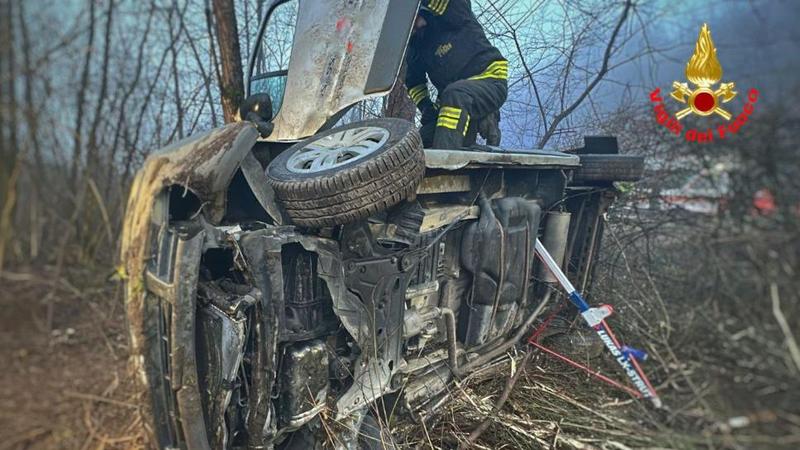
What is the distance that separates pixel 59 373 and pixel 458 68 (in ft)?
10.1

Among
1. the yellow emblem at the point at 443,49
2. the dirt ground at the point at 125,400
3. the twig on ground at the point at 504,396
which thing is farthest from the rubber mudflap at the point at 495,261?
the yellow emblem at the point at 443,49

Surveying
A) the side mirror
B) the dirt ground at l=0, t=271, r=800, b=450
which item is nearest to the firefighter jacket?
the side mirror

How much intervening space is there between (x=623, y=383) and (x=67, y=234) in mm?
3087

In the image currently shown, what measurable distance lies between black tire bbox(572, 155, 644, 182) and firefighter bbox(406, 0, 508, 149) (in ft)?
2.44

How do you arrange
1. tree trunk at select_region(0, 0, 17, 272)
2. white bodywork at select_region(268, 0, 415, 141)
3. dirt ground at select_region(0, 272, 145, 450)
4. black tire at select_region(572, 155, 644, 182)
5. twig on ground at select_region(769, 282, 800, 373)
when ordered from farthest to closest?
black tire at select_region(572, 155, 644, 182) → white bodywork at select_region(268, 0, 415, 141) → dirt ground at select_region(0, 272, 145, 450) → tree trunk at select_region(0, 0, 17, 272) → twig on ground at select_region(769, 282, 800, 373)

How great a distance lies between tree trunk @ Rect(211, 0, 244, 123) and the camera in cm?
450

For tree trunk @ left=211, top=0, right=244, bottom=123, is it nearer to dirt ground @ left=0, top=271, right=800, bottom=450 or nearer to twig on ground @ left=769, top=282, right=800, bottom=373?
dirt ground @ left=0, top=271, right=800, bottom=450

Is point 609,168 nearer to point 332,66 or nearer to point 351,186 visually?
point 332,66

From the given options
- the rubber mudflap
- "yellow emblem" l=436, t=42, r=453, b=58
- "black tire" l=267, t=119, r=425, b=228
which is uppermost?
"yellow emblem" l=436, t=42, r=453, b=58

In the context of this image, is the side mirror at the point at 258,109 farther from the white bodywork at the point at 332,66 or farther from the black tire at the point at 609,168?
the black tire at the point at 609,168

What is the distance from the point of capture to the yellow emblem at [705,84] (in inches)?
66.9

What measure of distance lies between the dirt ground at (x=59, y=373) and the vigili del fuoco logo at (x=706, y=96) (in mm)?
2658

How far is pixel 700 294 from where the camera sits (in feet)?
5.03

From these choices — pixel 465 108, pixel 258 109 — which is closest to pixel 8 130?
pixel 258 109
